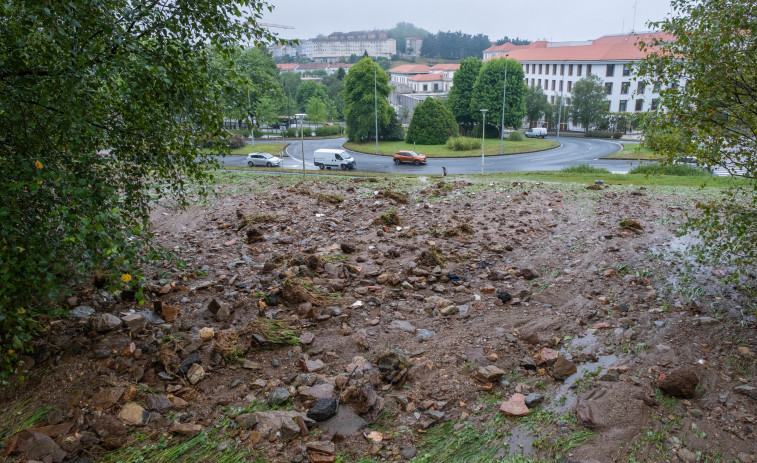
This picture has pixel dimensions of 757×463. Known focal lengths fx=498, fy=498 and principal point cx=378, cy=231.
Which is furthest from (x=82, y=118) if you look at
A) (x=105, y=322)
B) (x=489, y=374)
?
(x=489, y=374)

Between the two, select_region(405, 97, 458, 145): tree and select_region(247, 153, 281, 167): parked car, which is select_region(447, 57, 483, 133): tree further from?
select_region(247, 153, 281, 167): parked car

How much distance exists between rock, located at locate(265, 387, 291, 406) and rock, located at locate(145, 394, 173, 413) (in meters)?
1.05

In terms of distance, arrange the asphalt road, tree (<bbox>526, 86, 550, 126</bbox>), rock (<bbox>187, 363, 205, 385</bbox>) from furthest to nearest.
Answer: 1. tree (<bbox>526, 86, 550, 126</bbox>)
2. the asphalt road
3. rock (<bbox>187, 363, 205, 385</bbox>)

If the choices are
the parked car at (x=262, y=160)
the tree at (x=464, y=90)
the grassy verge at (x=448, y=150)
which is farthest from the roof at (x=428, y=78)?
the parked car at (x=262, y=160)

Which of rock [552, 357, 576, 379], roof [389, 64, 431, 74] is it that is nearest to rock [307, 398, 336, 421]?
rock [552, 357, 576, 379]

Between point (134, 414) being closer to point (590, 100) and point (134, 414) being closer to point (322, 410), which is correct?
point (322, 410)

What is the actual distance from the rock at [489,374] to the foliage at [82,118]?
384 cm

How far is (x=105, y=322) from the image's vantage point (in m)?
6.30

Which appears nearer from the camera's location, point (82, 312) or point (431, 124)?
point (82, 312)

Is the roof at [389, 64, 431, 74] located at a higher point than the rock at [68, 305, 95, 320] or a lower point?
higher

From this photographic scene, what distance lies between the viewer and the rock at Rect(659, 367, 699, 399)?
17.5 ft

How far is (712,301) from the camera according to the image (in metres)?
7.66

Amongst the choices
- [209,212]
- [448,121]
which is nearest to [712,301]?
[209,212]

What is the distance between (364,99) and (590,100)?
30.7 metres
